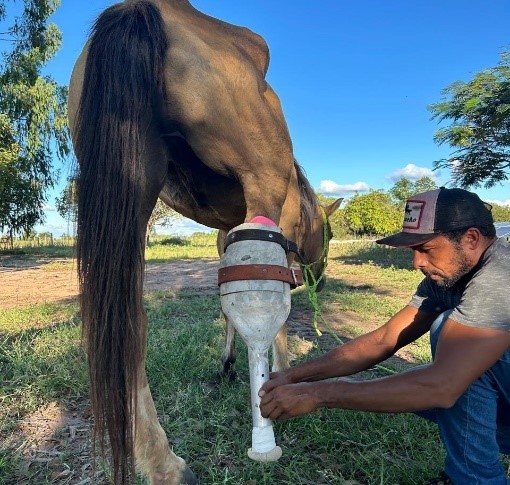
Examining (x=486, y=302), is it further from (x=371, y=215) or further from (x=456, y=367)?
(x=371, y=215)

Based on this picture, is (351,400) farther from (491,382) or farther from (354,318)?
(354,318)

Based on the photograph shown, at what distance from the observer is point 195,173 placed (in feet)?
7.39

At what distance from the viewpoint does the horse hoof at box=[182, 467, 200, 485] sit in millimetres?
1999

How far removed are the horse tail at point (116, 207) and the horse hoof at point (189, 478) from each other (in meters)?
0.38

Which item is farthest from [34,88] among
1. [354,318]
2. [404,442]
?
[404,442]

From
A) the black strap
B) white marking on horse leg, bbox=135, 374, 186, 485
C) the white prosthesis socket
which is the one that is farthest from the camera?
white marking on horse leg, bbox=135, 374, 186, 485

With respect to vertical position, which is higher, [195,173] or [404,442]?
[195,173]

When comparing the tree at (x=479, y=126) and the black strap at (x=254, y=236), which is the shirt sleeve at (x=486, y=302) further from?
the tree at (x=479, y=126)

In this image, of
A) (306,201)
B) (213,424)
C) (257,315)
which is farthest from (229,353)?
(257,315)

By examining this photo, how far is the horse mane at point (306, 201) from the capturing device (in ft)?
12.3

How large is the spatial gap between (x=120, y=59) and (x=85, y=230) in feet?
2.07

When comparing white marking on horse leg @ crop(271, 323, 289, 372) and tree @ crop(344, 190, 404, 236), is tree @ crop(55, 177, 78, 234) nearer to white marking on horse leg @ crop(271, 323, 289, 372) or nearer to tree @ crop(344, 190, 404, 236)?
white marking on horse leg @ crop(271, 323, 289, 372)

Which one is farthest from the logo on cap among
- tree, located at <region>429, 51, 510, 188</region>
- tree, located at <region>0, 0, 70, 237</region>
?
tree, located at <region>0, 0, 70, 237</region>

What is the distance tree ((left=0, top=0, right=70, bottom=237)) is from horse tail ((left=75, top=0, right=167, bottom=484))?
1431 cm
